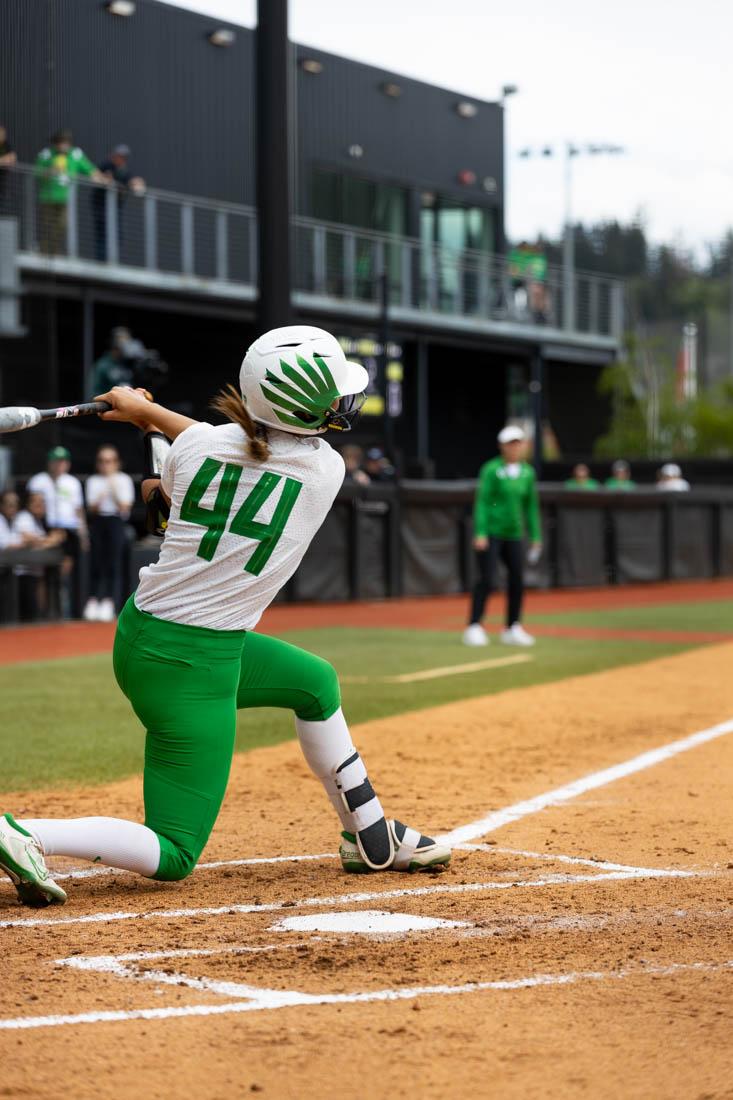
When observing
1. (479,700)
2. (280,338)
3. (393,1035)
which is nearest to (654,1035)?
(393,1035)

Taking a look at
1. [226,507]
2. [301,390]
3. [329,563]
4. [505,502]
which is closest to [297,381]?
[301,390]

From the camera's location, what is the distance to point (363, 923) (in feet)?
14.8

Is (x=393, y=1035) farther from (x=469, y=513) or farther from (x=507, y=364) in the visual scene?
(x=507, y=364)

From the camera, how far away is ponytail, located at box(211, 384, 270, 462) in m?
4.62

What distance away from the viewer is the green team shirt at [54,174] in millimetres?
18219

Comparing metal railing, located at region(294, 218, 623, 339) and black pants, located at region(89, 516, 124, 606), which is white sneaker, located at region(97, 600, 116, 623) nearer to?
black pants, located at region(89, 516, 124, 606)

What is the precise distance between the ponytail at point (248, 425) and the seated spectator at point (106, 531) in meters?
12.6

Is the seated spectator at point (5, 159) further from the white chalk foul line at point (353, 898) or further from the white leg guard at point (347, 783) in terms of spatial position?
the white chalk foul line at point (353, 898)

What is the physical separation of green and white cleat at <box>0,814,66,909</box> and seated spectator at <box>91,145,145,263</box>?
20.2 meters

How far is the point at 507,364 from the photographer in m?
39.1

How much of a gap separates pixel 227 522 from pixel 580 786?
10.1 feet

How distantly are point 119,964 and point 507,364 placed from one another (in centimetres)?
3584

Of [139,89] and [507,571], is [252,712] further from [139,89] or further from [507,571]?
[139,89]

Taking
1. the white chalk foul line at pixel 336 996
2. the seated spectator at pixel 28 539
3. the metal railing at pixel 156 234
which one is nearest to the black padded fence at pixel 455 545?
the seated spectator at pixel 28 539
